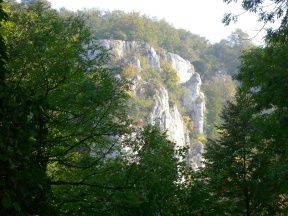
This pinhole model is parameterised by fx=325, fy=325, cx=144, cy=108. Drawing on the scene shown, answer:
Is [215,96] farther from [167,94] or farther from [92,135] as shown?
[92,135]

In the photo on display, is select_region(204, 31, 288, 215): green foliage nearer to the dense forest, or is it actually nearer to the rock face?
the dense forest

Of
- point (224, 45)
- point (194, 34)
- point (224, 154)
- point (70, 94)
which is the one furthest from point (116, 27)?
point (70, 94)

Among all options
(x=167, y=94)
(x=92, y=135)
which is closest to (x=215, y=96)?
(x=167, y=94)

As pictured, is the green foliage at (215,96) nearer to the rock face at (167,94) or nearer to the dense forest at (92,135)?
the rock face at (167,94)

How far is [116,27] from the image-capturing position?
7612 cm

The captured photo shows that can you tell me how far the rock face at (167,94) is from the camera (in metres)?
54.1

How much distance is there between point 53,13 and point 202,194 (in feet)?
21.8

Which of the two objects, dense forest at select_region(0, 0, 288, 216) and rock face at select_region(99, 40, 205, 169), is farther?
rock face at select_region(99, 40, 205, 169)

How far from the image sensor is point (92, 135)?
21.5ft

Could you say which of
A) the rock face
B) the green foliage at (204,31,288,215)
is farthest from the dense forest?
the rock face

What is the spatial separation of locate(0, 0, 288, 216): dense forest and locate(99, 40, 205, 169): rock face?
40.2 meters

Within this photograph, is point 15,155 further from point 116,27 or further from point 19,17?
point 116,27

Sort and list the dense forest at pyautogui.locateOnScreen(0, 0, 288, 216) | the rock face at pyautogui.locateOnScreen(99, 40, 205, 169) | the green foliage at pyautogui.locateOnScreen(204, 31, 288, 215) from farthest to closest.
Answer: the rock face at pyautogui.locateOnScreen(99, 40, 205, 169), the green foliage at pyautogui.locateOnScreen(204, 31, 288, 215), the dense forest at pyautogui.locateOnScreen(0, 0, 288, 216)

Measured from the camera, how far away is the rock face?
178 feet
